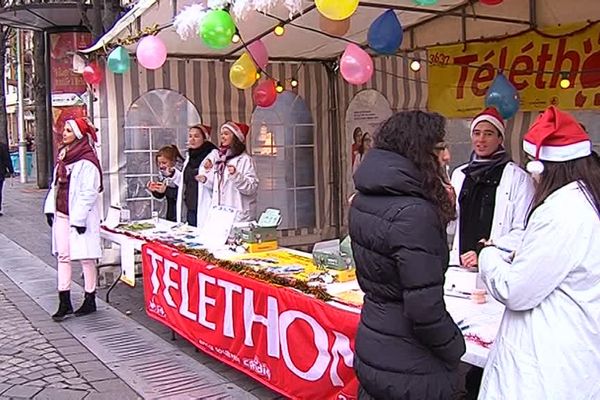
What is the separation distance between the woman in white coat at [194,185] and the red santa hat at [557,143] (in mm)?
5008

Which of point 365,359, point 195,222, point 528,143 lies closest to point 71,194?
point 195,222

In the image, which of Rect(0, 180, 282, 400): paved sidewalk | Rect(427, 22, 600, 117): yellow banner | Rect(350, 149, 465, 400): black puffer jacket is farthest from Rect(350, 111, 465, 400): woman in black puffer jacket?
Rect(427, 22, 600, 117): yellow banner

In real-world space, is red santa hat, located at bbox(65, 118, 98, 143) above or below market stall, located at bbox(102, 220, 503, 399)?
above

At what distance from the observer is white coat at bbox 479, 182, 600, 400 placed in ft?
7.29

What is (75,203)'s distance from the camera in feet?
20.3

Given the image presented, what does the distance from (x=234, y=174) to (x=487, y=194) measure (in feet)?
9.84

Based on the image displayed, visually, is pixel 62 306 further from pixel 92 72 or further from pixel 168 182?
pixel 92 72

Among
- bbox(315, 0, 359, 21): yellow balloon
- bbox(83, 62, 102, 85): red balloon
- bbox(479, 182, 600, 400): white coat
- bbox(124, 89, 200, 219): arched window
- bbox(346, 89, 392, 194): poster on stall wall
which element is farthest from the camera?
bbox(346, 89, 392, 194): poster on stall wall

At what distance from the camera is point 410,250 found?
2.40 m

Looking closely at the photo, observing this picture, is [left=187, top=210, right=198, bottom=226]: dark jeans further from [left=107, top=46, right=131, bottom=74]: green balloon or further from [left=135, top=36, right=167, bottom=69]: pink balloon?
[left=135, top=36, right=167, bottom=69]: pink balloon

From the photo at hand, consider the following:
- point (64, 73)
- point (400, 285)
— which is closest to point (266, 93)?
point (400, 285)

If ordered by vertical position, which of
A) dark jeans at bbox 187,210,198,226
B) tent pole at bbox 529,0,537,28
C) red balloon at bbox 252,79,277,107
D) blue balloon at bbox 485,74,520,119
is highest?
tent pole at bbox 529,0,537,28

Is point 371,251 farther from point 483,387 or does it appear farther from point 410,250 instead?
point 483,387

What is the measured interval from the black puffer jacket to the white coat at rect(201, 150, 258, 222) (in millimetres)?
4068
